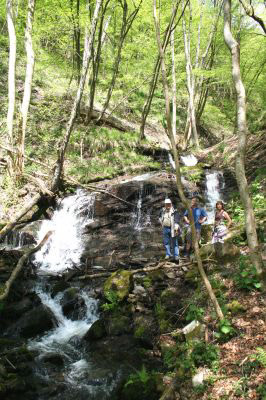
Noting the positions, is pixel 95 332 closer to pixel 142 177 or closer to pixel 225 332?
pixel 225 332

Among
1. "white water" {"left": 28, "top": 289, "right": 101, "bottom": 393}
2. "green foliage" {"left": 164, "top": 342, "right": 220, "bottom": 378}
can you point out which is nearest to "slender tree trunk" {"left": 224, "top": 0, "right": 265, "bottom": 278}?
"green foliage" {"left": 164, "top": 342, "right": 220, "bottom": 378}

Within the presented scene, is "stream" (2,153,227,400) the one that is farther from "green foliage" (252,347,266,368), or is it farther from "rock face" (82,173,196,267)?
"green foliage" (252,347,266,368)

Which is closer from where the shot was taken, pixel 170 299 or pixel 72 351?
pixel 72 351

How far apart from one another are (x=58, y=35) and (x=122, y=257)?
12.3 metres

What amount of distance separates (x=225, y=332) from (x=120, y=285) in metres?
3.23

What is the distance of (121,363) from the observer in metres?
6.13

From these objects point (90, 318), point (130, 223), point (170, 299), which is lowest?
point (90, 318)

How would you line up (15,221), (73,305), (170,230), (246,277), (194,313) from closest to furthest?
(246,277) → (194,313) → (15,221) → (73,305) → (170,230)

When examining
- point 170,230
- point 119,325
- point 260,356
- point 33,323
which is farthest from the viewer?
point 170,230

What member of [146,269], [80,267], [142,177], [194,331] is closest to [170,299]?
[146,269]

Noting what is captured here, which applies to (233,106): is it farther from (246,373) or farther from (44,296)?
(246,373)

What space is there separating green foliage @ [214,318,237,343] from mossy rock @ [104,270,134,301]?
2894mm

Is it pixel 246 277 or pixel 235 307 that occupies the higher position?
pixel 246 277

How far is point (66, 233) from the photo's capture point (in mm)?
13016
